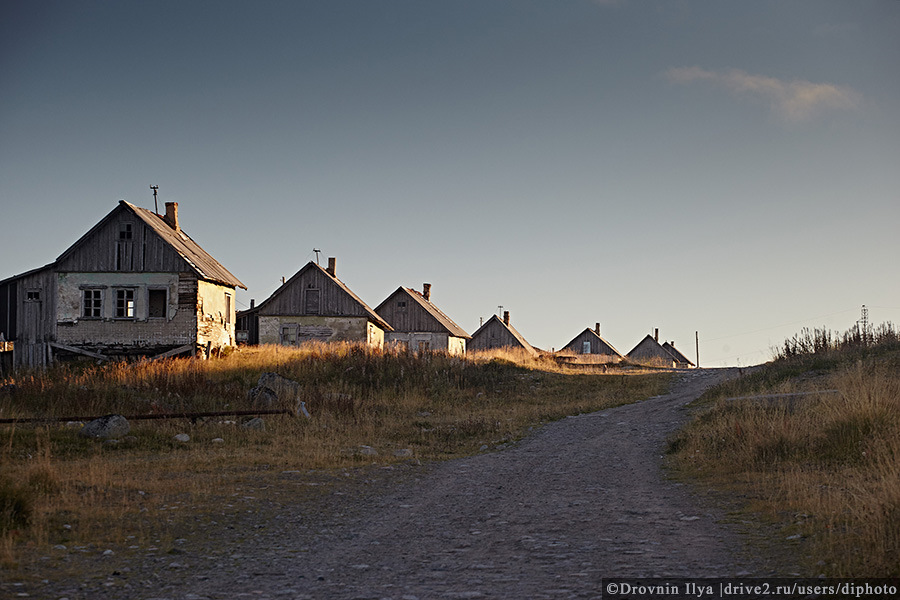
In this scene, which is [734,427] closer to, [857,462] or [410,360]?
[857,462]

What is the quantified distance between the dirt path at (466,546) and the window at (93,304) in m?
23.9

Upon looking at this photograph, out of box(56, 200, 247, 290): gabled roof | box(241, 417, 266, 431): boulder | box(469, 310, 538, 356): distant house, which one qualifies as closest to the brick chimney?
box(56, 200, 247, 290): gabled roof

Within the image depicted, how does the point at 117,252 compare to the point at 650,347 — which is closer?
the point at 117,252

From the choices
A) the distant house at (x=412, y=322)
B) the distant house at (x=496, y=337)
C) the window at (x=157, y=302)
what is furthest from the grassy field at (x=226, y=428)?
the distant house at (x=496, y=337)

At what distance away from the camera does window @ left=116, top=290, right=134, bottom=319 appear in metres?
30.4

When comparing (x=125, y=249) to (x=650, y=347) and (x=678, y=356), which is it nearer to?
(x=650, y=347)

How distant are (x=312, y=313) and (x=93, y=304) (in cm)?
1396

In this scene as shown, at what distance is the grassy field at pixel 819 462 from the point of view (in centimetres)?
561

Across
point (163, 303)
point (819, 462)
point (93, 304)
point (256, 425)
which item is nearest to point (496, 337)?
point (163, 303)

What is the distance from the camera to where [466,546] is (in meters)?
6.53

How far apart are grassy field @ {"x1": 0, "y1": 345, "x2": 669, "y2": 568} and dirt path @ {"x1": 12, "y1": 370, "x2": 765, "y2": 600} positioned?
119cm

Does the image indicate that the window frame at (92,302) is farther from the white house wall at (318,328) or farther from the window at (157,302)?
the white house wall at (318,328)

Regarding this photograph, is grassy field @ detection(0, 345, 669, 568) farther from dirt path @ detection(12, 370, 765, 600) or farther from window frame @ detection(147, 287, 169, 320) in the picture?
window frame @ detection(147, 287, 169, 320)

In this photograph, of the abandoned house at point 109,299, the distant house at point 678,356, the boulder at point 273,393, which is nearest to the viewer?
the boulder at point 273,393
